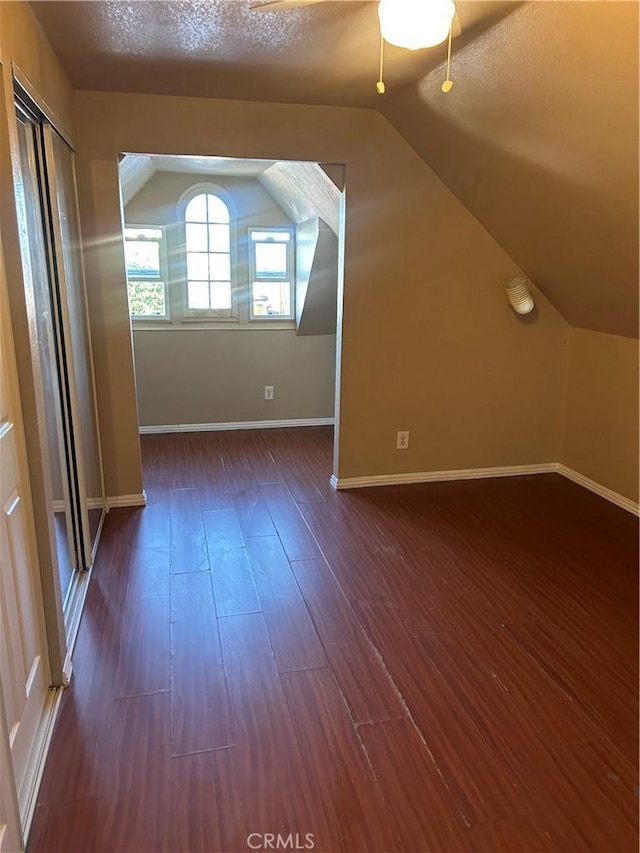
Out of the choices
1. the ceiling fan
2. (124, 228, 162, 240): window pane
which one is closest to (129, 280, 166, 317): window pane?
(124, 228, 162, 240): window pane

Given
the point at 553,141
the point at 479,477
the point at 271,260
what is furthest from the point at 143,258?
the point at 553,141

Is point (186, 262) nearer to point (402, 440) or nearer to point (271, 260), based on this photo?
point (271, 260)

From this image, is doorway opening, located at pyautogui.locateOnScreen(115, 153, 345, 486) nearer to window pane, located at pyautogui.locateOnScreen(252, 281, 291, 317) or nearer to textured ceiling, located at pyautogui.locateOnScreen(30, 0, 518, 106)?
window pane, located at pyautogui.locateOnScreen(252, 281, 291, 317)

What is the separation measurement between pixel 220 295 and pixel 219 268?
0.22 metres

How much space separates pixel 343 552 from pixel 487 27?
2.26m

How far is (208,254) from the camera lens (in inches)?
190

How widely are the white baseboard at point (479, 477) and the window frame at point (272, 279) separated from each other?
1.76m

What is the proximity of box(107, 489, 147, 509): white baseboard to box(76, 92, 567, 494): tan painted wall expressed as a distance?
52mm

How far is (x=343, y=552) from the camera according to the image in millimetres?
2916

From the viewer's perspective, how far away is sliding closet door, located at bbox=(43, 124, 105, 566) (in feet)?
7.86

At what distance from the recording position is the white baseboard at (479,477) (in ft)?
12.0

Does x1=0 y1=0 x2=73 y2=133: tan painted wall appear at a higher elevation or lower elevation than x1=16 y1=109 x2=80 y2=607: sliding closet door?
higher

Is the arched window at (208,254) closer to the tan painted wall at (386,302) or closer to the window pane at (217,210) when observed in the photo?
the window pane at (217,210)

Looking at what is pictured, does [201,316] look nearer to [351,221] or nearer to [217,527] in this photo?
[351,221]
